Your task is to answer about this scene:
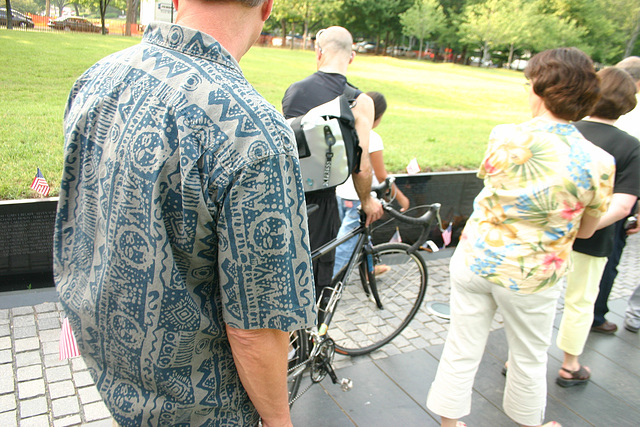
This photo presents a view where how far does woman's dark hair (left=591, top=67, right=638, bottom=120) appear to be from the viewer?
3029 millimetres

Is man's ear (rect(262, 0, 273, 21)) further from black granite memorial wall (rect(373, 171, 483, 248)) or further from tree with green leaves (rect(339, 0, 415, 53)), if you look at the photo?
tree with green leaves (rect(339, 0, 415, 53))

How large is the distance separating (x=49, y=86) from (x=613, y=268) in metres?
5.72

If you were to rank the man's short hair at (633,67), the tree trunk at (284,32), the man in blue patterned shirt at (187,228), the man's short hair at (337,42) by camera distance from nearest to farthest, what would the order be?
the man in blue patterned shirt at (187,228) < the man's short hair at (337,42) < the man's short hair at (633,67) < the tree trunk at (284,32)

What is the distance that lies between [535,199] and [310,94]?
161 cm

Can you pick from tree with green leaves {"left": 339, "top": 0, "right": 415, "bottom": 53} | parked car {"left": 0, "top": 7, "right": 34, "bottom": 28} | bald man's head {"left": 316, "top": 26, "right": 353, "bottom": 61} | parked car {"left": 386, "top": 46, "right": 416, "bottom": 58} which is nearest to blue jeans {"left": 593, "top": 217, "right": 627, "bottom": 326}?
bald man's head {"left": 316, "top": 26, "right": 353, "bottom": 61}

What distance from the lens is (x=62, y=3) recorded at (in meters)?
5.25

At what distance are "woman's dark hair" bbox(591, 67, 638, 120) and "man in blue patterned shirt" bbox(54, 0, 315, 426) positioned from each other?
107 inches

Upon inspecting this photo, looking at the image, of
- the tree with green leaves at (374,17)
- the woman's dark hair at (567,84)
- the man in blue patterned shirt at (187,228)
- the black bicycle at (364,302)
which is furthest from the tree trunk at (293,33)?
the man in blue patterned shirt at (187,228)

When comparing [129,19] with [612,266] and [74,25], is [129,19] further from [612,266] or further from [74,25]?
[612,266]

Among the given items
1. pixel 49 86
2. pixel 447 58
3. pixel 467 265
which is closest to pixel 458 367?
pixel 467 265

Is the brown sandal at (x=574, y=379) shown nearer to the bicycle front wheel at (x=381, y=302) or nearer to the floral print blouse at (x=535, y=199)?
the bicycle front wheel at (x=381, y=302)

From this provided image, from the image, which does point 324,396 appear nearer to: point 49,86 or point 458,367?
point 458,367

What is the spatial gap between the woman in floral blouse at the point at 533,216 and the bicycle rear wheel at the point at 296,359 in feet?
2.73

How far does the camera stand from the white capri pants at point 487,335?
2383 millimetres
